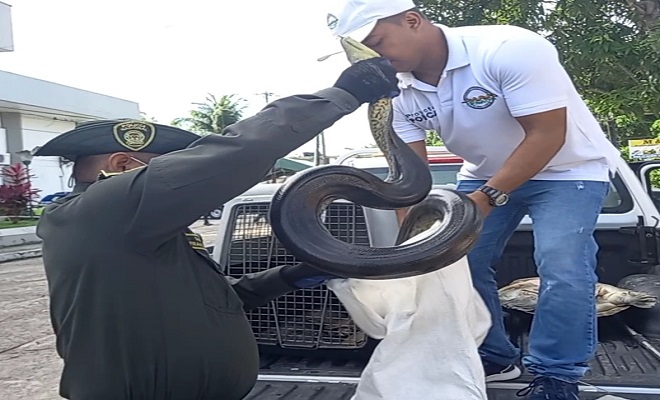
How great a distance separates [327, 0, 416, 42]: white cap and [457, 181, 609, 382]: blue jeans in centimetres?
89

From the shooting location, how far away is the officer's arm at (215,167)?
67.1 inches

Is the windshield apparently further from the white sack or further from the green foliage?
the green foliage

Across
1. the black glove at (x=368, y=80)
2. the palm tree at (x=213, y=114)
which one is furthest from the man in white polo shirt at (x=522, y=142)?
the palm tree at (x=213, y=114)

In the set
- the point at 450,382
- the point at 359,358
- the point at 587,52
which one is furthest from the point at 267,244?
the point at 587,52

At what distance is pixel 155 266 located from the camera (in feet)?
6.14

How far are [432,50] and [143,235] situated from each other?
1.43 m

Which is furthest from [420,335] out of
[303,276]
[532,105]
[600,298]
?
[600,298]

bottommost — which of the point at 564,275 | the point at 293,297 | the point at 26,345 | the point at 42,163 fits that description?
the point at 26,345

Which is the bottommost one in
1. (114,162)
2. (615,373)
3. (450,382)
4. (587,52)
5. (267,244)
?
(615,373)

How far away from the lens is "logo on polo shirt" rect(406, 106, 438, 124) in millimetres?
2889

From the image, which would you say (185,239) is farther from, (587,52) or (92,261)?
(587,52)

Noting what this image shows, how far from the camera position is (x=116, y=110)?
135ft

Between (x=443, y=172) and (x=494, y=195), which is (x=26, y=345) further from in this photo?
(x=494, y=195)

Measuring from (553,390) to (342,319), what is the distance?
1.09 metres
